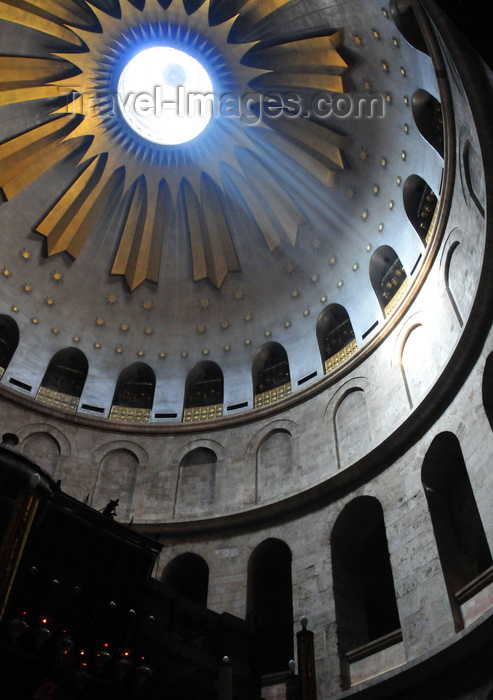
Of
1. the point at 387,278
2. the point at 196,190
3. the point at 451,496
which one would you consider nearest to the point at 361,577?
the point at 451,496

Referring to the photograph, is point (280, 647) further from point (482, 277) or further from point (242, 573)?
point (482, 277)

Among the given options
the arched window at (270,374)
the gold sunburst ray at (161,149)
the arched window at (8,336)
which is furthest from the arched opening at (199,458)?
the arched window at (8,336)

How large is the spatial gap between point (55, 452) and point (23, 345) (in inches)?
146

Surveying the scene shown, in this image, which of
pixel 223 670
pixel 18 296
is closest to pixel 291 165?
pixel 18 296

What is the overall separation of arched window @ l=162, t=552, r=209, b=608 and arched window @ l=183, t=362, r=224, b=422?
15.2 feet

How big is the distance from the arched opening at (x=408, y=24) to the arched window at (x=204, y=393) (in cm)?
1097

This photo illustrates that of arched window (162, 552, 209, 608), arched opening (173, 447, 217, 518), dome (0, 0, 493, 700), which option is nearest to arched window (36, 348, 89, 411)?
dome (0, 0, 493, 700)

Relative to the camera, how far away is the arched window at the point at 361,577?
1284cm

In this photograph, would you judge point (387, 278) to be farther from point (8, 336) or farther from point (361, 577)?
point (8, 336)

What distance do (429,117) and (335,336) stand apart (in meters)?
6.49

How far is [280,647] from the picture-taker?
48.2 feet

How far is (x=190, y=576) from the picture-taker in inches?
640

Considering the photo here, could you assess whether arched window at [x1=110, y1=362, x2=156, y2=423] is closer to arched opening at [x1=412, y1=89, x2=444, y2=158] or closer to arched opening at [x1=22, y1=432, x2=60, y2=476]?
arched opening at [x1=22, y1=432, x2=60, y2=476]

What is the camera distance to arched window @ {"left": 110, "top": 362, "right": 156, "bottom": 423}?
1959cm
